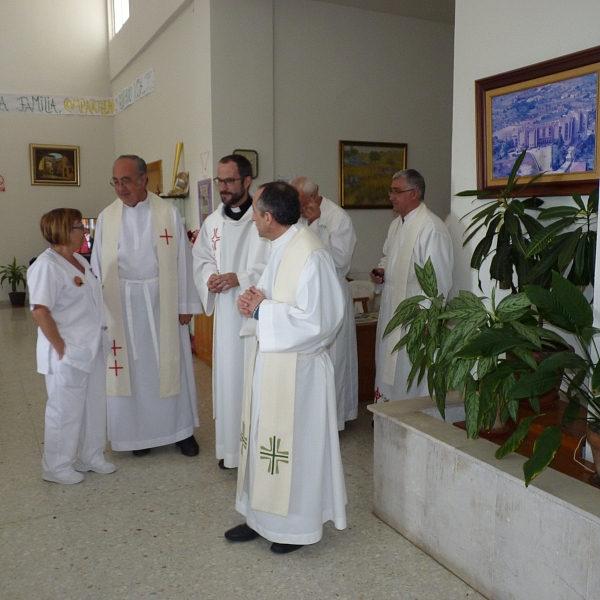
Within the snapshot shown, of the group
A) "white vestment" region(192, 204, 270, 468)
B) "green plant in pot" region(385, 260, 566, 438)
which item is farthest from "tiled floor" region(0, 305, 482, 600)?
"green plant in pot" region(385, 260, 566, 438)

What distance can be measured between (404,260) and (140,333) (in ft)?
5.88

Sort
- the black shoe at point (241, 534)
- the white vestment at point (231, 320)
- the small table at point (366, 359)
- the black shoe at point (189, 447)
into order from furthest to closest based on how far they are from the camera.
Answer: the small table at point (366, 359), the black shoe at point (189, 447), the white vestment at point (231, 320), the black shoe at point (241, 534)

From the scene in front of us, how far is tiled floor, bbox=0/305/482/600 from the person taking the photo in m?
2.63

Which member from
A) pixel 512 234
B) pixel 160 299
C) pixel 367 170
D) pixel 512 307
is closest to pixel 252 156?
pixel 367 170

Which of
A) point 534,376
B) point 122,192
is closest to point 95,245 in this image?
point 122,192

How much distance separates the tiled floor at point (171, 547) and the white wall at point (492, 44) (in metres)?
1.69

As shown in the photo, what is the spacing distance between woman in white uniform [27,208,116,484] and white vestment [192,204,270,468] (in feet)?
2.26

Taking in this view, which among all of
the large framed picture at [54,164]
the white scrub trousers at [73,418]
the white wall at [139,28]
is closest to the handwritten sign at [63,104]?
the white wall at [139,28]

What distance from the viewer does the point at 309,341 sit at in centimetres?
268

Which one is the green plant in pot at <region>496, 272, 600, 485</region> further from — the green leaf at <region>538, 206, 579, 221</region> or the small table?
the small table

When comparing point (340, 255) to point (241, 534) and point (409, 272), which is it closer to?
point (409, 272)

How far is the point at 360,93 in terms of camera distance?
7160 millimetres

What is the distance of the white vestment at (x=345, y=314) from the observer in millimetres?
4535

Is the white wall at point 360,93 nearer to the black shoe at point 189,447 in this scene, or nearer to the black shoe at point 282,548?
the black shoe at point 189,447
